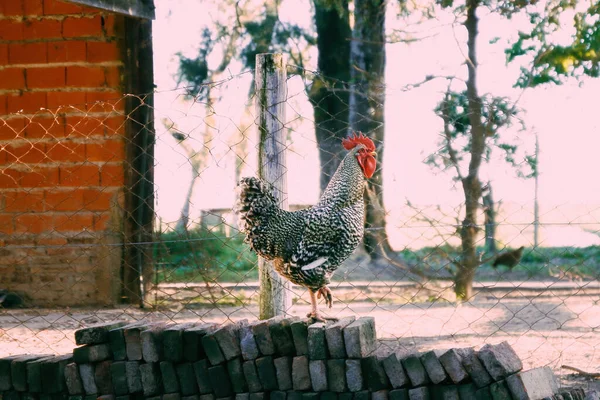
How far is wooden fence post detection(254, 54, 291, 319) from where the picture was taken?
5.07 metres

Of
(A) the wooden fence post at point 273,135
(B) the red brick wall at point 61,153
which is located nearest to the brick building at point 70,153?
(B) the red brick wall at point 61,153

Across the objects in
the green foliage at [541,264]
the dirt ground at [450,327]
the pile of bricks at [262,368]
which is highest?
the pile of bricks at [262,368]

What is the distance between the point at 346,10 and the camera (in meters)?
13.4

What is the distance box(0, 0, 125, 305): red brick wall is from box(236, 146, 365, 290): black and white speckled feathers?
11.0 ft

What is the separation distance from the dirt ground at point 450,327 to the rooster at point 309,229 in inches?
25.8

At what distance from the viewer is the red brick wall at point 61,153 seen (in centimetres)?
796

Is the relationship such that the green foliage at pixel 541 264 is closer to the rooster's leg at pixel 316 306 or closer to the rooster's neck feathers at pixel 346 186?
the rooster's neck feathers at pixel 346 186

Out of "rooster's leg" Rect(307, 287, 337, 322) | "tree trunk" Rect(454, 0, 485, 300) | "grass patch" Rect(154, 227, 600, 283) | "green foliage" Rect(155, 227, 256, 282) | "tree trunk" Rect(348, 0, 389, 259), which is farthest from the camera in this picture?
"tree trunk" Rect(348, 0, 389, 259)

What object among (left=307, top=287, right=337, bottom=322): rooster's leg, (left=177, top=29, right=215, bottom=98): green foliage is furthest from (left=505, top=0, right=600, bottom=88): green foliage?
(left=177, top=29, right=215, bottom=98): green foliage

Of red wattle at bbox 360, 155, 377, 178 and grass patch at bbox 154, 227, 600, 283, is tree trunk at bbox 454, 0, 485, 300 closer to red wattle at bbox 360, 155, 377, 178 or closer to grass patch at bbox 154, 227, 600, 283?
grass patch at bbox 154, 227, 600, 283

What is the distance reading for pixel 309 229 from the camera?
4.93 metres

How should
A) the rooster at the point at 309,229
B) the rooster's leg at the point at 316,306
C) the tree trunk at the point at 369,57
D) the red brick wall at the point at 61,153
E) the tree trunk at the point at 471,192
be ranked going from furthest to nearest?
the tree trunk at the point at 369,57, the tree trunk at the point at 471,192, the red brick wall at the point at 61,153, the rooster at the point at 309,229, the rooster's leg at the point at 316,306

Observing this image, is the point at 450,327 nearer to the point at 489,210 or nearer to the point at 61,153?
the point at 489,210

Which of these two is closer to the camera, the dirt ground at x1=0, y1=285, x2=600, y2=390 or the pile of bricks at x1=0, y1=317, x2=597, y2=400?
the pile of bricks at x1=0, y1=317, x2=597, y2=400
